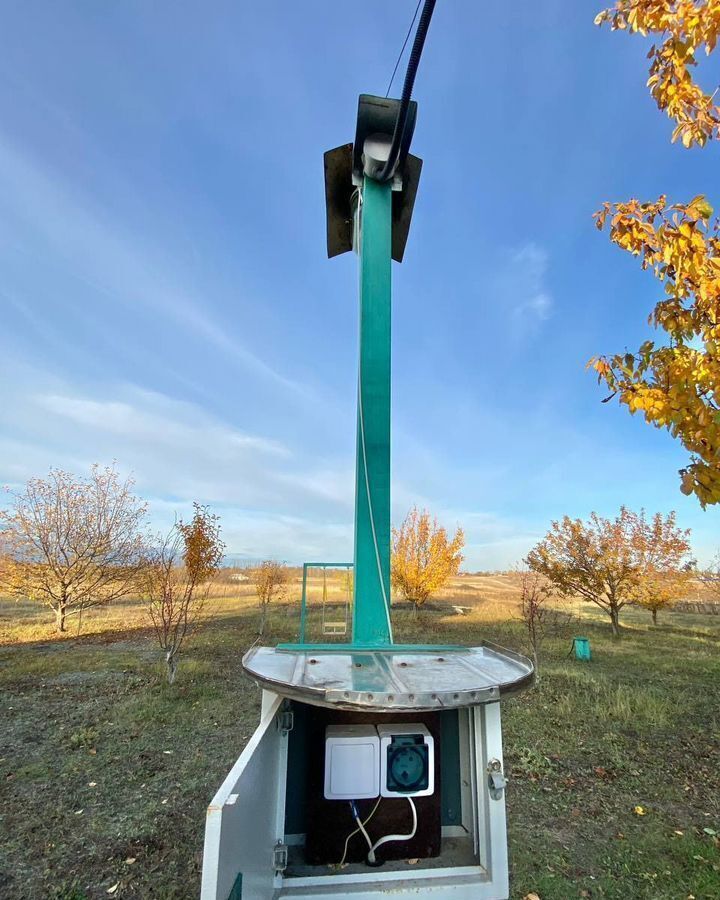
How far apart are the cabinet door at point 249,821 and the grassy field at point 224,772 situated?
1.80 meters

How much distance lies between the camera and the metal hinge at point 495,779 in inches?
79.6

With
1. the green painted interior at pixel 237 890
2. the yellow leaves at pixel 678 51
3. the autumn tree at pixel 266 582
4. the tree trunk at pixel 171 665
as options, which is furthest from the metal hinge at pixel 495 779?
the autumn tree at pixel 266 582

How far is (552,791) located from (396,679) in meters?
3.87

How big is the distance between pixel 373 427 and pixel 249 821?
2.49 meters

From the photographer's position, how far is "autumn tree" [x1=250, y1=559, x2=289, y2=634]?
1481 centimetres

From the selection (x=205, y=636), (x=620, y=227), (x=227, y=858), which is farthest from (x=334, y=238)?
(x=205, y=636)

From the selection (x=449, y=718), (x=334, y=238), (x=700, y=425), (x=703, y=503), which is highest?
(x=334, y=238)

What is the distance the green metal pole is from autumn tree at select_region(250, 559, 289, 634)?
1089 centimetres

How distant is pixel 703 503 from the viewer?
7.90 feet

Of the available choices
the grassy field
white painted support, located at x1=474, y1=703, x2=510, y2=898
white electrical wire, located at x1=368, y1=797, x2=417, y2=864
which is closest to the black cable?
white painted support, located at x1=474, y1=703, x2=510, y2=898

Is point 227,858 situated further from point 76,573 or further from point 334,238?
point 76,573

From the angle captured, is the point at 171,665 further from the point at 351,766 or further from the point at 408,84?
the point at 408,84

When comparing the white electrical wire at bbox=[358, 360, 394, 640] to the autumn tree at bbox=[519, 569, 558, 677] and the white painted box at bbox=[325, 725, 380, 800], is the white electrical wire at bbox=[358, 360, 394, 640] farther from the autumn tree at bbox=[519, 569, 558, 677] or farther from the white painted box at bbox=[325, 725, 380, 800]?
the autumn tree at bbox=[519, 569, 558, 677]

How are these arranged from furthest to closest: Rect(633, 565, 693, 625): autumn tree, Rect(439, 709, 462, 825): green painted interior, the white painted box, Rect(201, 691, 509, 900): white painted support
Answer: Rect(633, 565, 693, 625): autumn tree
Rect(439, 709, 462, 825): green painted interior
the white painted box
Rect(201, 691, 509, 900): white painted support
